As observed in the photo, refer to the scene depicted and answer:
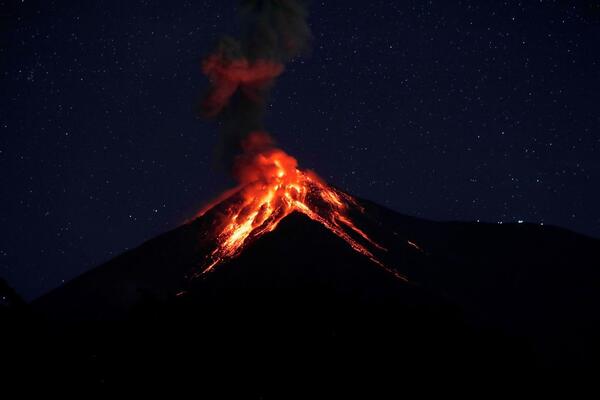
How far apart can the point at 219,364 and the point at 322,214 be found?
120 feet

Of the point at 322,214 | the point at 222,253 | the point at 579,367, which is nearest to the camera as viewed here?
the point at 579,367

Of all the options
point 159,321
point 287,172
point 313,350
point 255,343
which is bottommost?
point 313,350

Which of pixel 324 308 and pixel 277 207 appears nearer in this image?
pixel 324 308

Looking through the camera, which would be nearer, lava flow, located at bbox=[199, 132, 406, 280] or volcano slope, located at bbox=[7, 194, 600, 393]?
volcano slope, located at bbox=[7, 194, 600, 393]

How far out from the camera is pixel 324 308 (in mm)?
26359

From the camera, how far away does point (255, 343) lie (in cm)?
2228

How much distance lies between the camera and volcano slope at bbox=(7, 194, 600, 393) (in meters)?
19.2

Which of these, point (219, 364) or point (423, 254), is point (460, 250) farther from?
point (219, 364)

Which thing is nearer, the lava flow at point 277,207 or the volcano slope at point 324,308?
the volcano slope at point 324,308

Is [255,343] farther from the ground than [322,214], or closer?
closer

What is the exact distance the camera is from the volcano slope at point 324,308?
62.9 feet

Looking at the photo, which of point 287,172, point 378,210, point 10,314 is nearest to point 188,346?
point 10,314

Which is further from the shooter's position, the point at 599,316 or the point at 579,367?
the point at 599,316

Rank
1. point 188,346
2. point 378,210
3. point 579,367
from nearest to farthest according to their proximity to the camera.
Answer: point 188,346
point 579,367
point 378,210
